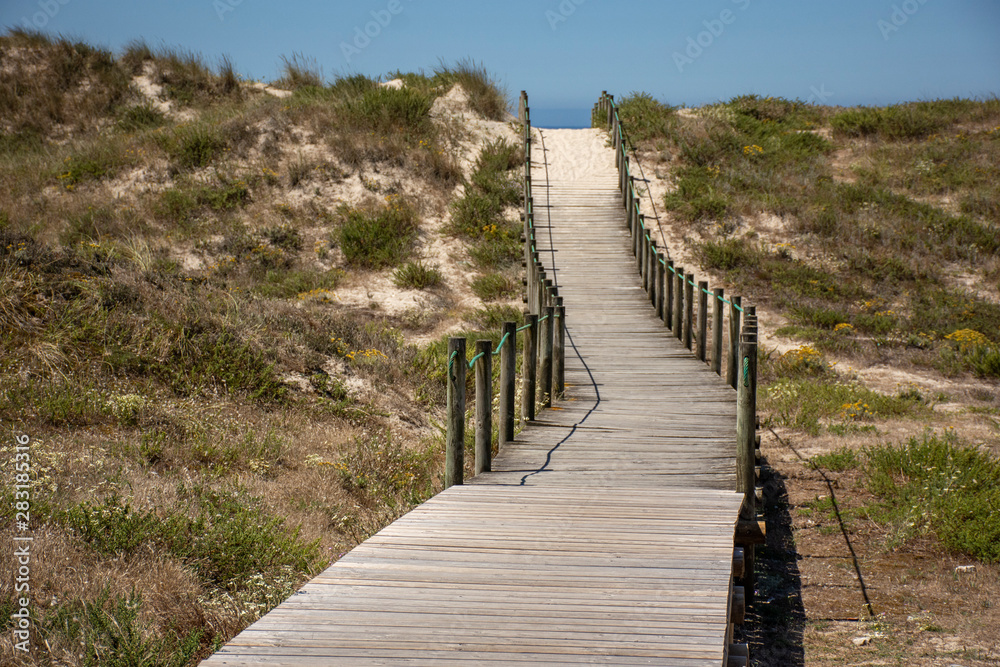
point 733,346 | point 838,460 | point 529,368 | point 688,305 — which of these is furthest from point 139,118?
point 838,460

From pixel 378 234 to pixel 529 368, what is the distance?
517 inches

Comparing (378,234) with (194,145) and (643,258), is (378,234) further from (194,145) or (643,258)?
(643,258)

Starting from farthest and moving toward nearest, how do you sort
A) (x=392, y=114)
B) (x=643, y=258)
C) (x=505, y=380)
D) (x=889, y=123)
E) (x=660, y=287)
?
(x=889, y=123) → (x=392, y=114) → (x=643, y=258) → (x=660, y=287) → (x=505, y=380)

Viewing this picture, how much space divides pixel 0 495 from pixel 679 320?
998 cm

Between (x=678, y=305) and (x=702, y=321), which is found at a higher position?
(x=678, y=305)

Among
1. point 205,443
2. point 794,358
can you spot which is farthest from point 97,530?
point 794,358

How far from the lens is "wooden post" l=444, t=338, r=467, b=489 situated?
6055 mm

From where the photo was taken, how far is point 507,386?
290 inches

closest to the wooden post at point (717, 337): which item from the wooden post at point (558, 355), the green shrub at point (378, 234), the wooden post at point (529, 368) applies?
the wooden post at point (558, 355)

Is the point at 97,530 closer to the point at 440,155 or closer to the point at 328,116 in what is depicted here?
the point at 440,155

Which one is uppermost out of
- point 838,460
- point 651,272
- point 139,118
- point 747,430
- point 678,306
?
point 139,118

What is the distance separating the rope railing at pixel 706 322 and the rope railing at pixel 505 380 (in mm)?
2105

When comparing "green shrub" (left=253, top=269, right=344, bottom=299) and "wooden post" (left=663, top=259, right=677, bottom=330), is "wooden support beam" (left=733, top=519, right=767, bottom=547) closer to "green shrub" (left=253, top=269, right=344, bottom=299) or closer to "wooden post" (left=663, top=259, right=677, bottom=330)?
"wooden post" (left=663, top=259, right=677, bottom=330)

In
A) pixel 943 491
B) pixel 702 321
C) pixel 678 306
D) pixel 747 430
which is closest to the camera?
pixel 747 430
